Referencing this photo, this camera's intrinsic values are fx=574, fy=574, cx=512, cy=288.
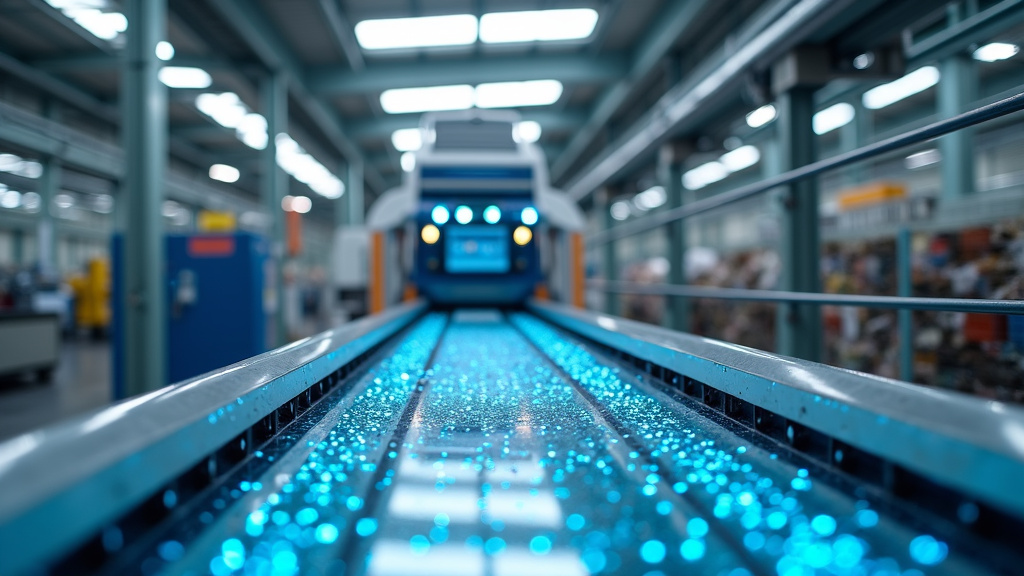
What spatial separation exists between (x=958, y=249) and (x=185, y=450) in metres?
4.89

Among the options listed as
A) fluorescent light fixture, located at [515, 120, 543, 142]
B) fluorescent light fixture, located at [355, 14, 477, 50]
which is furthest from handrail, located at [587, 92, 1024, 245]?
fluorescent light fixture, located at [515, 120, 543, 142]

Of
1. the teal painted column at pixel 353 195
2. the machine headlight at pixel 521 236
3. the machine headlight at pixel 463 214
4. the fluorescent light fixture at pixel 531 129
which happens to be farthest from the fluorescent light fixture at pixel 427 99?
the machine headlight at pixel 521 236

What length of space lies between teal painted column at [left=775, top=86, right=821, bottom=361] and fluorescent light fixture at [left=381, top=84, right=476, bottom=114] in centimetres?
596

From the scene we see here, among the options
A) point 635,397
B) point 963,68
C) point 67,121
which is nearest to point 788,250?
point 635,397

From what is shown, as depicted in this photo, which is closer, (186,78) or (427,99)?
(186,78)

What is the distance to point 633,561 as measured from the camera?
83cm

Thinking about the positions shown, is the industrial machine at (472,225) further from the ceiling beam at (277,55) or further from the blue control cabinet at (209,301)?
the ceiling beam at (277,55)

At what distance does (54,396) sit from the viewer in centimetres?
547

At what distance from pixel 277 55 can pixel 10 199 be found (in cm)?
1134

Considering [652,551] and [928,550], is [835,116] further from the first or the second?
[652,551]

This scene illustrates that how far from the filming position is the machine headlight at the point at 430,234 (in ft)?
17.4

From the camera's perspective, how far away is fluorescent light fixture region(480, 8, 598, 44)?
7395 millimetres

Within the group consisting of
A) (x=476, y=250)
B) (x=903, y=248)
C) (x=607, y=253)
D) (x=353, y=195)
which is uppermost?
(x=353, y=195)

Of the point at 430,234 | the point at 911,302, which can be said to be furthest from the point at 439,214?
the point at 911,302
